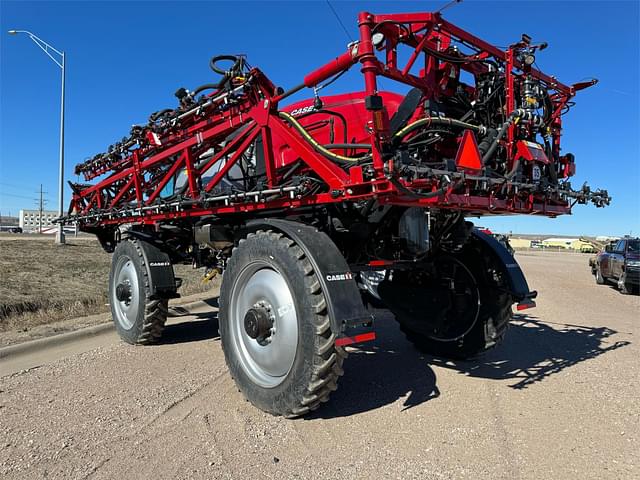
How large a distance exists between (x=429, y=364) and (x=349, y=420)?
1.91m

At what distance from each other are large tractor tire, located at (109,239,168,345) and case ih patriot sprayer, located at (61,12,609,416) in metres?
0.03

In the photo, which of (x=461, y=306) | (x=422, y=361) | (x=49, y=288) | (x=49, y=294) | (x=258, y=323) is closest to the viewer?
(x=258, y=323)

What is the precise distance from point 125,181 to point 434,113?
5.28 meters

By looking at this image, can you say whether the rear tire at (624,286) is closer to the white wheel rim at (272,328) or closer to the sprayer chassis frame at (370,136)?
the sprayer chassis frame at (370,136)

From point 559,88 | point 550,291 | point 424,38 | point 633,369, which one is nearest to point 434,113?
point 424,38

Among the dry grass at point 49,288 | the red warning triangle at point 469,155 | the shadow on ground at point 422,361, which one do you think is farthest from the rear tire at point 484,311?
the dry grass at point 49,288

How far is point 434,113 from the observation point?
430 centimetres

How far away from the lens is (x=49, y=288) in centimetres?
938

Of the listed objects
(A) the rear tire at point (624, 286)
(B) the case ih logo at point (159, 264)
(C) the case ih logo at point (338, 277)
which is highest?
(C) the case ih logo at point (338, 277)

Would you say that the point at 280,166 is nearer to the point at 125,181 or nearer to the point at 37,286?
the point at 125,181

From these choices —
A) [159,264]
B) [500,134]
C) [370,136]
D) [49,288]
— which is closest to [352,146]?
[370,136]

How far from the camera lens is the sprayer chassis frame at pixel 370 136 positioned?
3.47 metres

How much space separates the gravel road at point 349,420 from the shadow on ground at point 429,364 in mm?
25

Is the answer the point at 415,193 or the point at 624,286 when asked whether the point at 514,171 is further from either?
the point at 624,286
